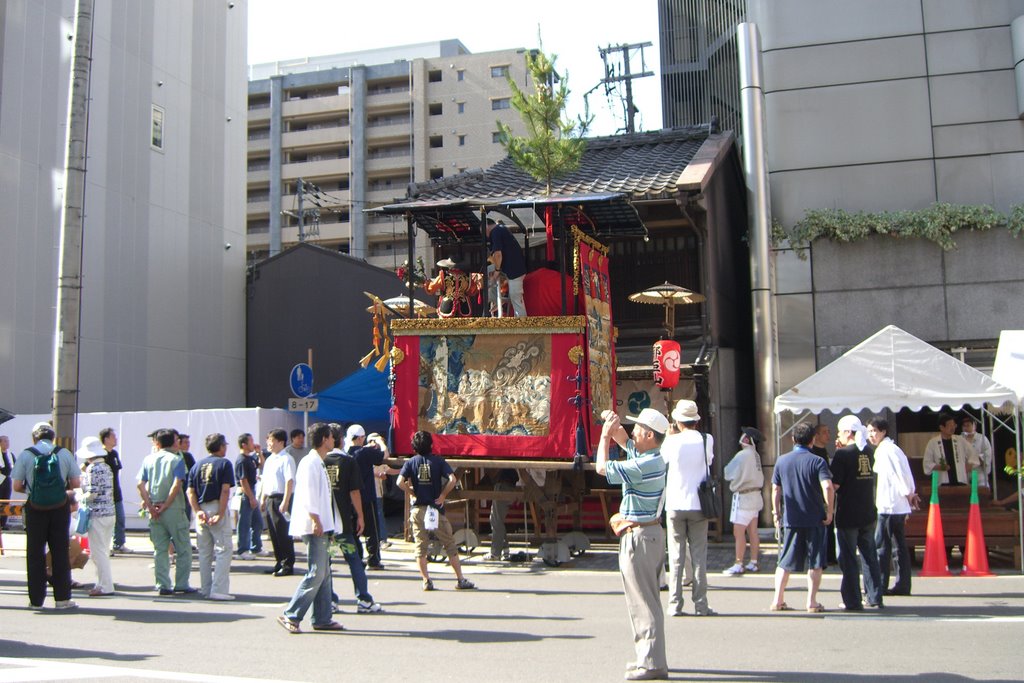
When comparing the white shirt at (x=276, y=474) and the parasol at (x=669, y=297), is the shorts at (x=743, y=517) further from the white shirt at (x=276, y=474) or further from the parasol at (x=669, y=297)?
the white shirt at (x=276, y=474)

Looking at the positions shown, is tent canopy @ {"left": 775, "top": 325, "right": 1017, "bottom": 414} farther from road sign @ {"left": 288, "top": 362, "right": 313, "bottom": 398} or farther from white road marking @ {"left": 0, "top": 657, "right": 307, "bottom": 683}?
road sign @ {"left": 288, "top": 362, "right": 313, "bottom": 398}

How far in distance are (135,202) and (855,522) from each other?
20.2 m

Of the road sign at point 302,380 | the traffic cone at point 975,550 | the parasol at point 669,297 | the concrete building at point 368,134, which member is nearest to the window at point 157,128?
the road sign at point 302,380

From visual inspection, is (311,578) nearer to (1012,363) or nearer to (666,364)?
(666,364)

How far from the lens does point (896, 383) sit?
12672mm

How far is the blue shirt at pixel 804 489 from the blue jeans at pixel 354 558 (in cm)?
414

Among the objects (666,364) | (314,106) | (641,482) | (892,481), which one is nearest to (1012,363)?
(892,481)

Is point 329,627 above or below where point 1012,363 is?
below

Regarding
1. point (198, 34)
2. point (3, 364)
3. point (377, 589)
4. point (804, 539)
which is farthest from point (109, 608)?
point (198, 34)

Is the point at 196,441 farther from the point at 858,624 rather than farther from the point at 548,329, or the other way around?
the point at 858,624

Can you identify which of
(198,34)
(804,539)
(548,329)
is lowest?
(804,539)

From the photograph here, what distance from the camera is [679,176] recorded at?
17.0 m

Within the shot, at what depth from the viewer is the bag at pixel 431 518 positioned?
11.2 metres

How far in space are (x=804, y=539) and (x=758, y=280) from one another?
7.95 m
